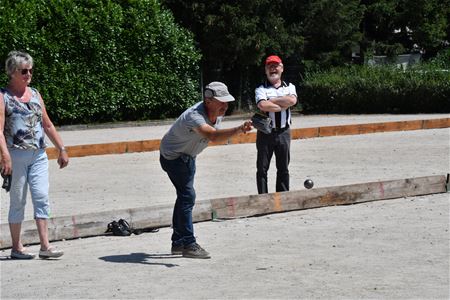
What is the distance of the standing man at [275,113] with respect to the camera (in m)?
10.2

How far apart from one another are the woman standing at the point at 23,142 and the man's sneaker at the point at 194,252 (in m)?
0.97

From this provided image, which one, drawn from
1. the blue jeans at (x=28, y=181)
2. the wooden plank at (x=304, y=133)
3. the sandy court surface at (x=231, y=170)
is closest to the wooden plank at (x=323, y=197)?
the sandy court surface at (x=231, y=170)

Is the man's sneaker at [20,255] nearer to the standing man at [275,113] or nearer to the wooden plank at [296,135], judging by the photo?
the standing man at [275,113]

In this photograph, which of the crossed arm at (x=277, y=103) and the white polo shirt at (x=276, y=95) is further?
the white polo shirt at (x=276, y=95)

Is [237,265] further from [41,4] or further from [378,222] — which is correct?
[41,4]

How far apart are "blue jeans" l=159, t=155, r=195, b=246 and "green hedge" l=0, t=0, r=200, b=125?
1748 cm

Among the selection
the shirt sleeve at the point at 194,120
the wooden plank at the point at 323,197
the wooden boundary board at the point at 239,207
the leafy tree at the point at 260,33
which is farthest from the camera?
the leafy tree at the point at 260,33

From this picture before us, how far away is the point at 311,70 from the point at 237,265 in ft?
79.2

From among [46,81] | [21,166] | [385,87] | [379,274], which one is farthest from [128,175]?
[385,87]

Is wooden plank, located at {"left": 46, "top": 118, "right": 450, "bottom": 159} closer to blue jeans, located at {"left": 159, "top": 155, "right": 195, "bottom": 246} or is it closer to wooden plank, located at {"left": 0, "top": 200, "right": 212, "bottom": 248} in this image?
wooden plank, located at {"left": 0, "top": 200, "right": 212, "bottom": 248}

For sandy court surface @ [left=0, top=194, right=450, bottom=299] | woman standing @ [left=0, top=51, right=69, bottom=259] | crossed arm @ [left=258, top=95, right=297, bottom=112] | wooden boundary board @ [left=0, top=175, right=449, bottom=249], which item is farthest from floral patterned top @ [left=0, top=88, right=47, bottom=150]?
crossed arm @ [left=258, top=95, right=297, bottom=112]

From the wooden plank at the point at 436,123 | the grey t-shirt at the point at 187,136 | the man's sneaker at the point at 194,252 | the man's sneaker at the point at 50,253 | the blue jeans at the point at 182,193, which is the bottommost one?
the wooden plank at the point at 436,123

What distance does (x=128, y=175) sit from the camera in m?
13.8

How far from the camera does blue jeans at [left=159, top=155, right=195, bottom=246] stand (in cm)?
804
